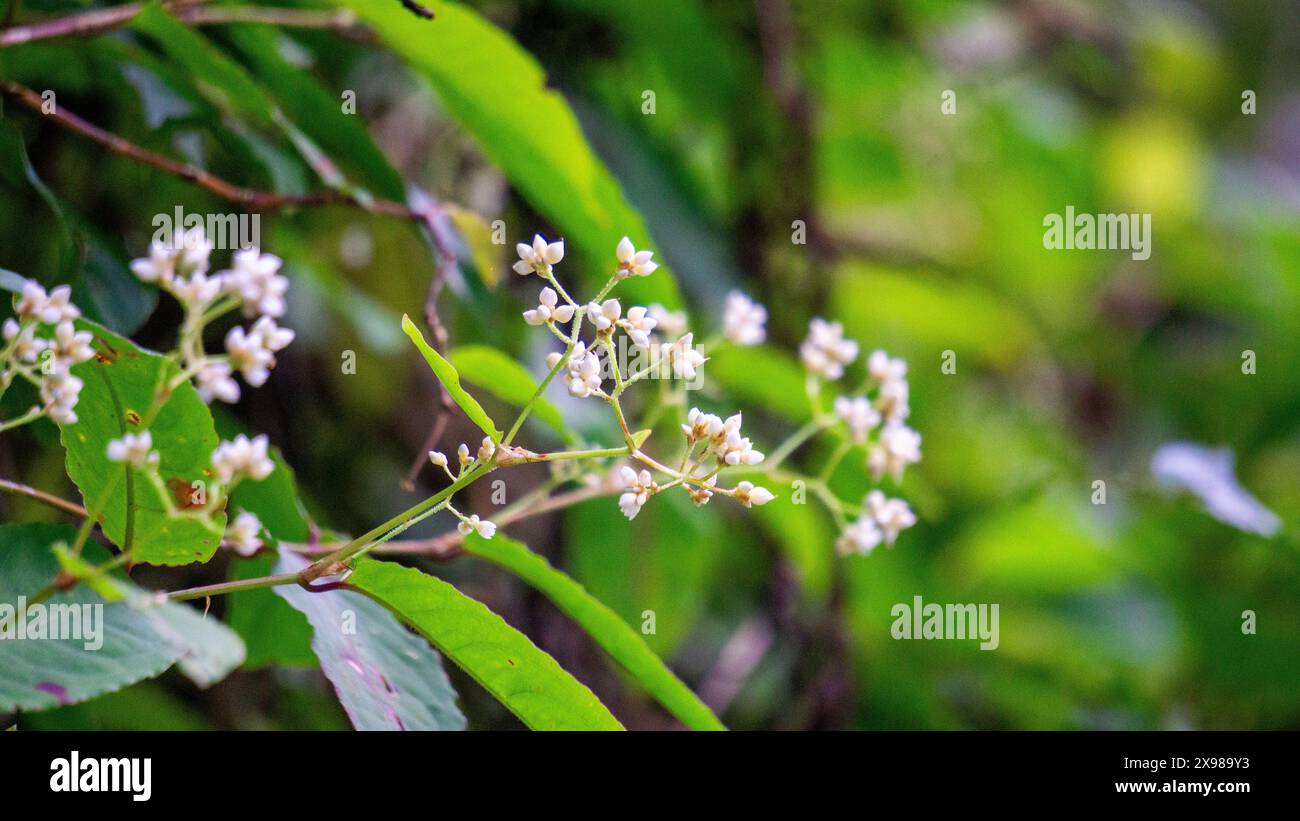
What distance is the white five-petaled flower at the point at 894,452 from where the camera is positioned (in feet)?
3.32

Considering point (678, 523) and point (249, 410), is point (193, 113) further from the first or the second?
point (678, 523)

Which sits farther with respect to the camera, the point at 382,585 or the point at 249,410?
Answer: the point at 249,410

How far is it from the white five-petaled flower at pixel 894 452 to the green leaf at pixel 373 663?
17.1 inches

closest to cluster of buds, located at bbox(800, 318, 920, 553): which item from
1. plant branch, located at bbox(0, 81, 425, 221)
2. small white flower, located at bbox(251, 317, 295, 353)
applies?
plant branch, located at bbox(0, 81, 425, 221)

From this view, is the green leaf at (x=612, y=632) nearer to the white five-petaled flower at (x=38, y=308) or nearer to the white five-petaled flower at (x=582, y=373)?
the white five-petaled flower at (x=582, y=373)

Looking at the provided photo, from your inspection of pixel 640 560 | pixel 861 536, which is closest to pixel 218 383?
pixel 861 536

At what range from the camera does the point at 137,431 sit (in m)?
0.71

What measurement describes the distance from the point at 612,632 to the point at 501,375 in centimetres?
26

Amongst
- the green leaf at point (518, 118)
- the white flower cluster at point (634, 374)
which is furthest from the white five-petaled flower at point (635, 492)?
the green leaf at point (518, 118)

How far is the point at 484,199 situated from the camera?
1.78 meters

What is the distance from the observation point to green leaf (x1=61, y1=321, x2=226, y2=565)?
71 centimetres

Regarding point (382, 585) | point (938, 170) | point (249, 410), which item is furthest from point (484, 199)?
point (938, 170)

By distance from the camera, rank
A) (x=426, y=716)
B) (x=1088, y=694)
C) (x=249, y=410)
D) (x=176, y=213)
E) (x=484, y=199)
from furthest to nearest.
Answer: (x=1088, y=694) < (x=484, y=199) < (x=249, y=410) < (x=176, y=213) < (x=426, y=716)
